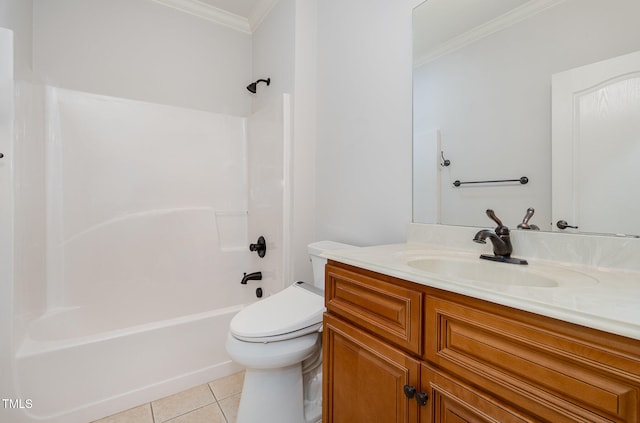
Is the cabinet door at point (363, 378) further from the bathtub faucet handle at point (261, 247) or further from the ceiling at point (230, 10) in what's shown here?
the ceiling at point (230, 10)

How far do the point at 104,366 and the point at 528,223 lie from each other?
2.03 metres

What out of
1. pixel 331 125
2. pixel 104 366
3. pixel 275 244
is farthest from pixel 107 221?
pixel 331 125

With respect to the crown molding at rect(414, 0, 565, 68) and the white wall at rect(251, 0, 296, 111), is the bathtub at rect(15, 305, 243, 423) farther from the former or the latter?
the crown molding at rect(414, 0, 565, 68)

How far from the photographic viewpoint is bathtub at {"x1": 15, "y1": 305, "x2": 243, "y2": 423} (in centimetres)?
132

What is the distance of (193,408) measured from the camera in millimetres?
1505

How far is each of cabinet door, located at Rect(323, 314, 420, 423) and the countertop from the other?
0.21 meters

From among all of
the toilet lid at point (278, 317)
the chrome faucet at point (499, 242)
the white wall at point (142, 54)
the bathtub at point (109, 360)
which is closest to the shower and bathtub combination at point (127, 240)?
the bathtub at point (109, 360)

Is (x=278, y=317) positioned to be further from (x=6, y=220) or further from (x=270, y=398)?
(x=6, y=220)

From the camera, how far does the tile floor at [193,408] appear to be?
4.67 feet

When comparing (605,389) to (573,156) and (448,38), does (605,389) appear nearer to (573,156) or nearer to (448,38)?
(573,156)

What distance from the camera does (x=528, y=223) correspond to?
914mm

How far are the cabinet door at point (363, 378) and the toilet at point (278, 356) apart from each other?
21 cm

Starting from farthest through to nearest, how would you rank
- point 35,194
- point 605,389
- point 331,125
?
point 331,125, point 35,194, point 605,389

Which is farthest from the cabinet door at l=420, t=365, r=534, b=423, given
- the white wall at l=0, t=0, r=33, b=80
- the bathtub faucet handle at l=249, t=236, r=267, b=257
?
the white wall at l=0, t=0, r=33, b=80
